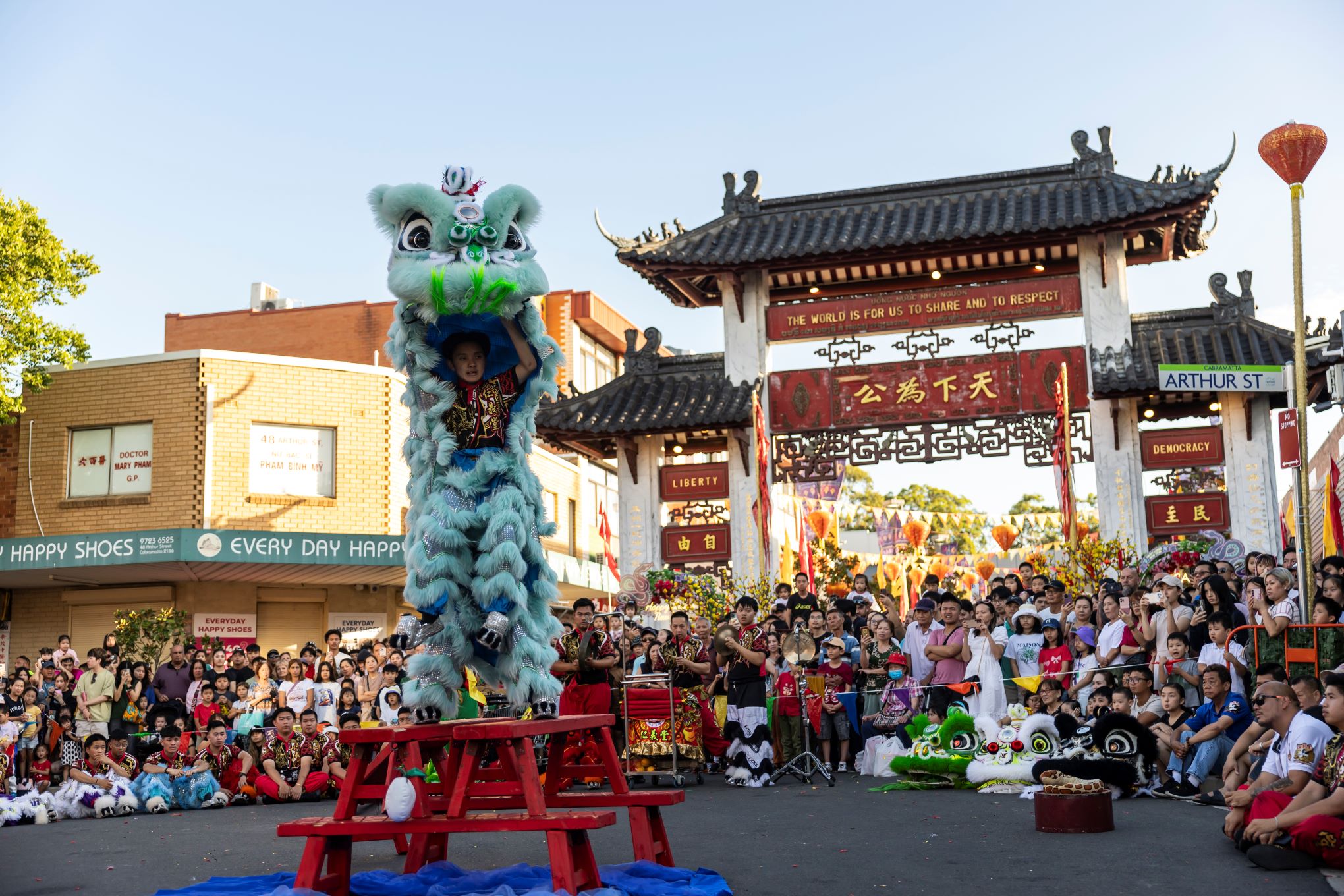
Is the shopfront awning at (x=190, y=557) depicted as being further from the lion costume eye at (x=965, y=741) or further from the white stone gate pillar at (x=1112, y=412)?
the lion costume eye at (x=965, y=741)

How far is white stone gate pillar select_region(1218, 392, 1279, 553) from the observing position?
16.3 metres

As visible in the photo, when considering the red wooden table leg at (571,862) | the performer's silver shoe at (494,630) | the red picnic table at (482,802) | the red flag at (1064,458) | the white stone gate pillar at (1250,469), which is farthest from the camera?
the white stone gate pillar at (1250,469)

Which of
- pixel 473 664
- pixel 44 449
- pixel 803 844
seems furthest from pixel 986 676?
pixel 44 449

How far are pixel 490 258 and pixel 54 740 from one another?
28.2 ft

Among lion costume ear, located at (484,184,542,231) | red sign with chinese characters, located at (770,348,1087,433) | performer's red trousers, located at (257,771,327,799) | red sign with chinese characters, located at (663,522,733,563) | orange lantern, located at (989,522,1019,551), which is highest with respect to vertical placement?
red sign with chinese characters, located at (770,348,1087,433)

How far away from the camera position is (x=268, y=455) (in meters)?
22.8

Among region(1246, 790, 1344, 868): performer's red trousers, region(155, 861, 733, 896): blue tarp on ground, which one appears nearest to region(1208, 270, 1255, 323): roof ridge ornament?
region(1246, 790, 1344, 868): performer's red trousers

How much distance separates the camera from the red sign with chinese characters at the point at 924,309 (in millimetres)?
17625

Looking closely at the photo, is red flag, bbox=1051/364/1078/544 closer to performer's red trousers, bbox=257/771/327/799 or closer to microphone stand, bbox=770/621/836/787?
microphone stand, bbox=770/621/836/787

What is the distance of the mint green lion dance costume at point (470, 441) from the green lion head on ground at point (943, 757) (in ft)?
15.3

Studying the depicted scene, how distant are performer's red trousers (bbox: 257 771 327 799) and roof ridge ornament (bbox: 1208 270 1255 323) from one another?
12671mm

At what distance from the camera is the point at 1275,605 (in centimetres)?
1004

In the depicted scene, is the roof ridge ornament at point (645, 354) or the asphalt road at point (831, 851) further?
the roof ridge ornament at point (645, 354)

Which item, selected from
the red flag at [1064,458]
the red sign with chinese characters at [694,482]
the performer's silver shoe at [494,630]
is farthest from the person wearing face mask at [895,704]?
the red sign with chinese characters at [694,482]
